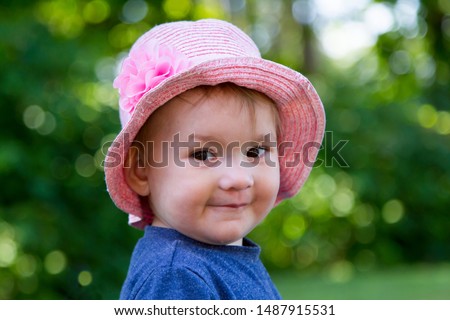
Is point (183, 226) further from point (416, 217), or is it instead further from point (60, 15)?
point (416, 217)

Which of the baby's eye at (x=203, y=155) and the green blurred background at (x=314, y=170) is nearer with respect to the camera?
the baby's eye at (x=203, y=155)

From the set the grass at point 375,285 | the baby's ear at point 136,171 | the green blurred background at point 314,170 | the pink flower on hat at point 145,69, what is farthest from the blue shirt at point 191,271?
the grass at point 375,285

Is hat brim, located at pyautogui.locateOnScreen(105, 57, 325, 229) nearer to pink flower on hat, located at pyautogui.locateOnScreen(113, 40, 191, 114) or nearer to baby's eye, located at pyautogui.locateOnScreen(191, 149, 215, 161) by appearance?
pink flower on hat, located at pyautogui.locateOnScreen(113, 40, 191, 114)

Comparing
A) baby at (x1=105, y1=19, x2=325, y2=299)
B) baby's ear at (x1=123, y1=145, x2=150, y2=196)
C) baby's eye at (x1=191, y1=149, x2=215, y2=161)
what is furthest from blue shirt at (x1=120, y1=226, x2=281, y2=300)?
baby's eye at (x1=191, y1=149, x2=215, y2=161)

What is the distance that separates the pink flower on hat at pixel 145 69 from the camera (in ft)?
5.68

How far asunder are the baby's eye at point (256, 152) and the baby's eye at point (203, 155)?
110 millimetres

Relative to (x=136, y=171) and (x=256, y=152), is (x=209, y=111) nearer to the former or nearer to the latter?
(x=256, y=152)

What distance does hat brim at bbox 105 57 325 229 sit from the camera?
5.52 ft

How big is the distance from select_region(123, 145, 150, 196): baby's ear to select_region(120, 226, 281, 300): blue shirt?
11 cm

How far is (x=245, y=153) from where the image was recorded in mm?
1699

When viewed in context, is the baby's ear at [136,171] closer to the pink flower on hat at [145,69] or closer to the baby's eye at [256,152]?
the pink flower on hat at [145,69]
